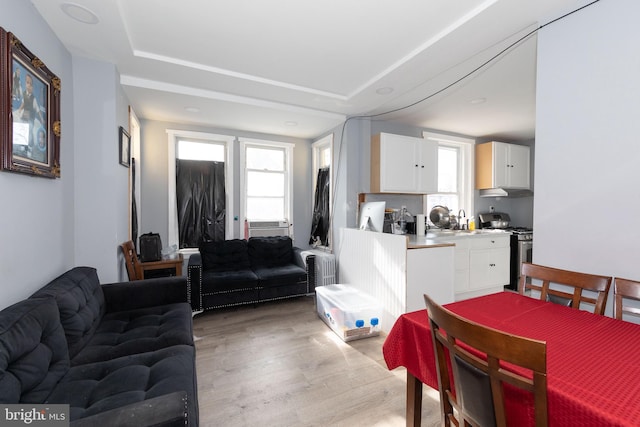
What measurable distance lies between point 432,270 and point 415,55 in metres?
2.02

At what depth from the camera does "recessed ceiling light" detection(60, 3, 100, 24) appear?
1794 mm

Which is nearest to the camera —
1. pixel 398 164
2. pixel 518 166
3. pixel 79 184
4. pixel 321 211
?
pixel 79 184

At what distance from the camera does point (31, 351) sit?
1274mm

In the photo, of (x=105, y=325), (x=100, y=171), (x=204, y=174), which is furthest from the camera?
(x=204, y=174)

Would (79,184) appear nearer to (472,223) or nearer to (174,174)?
(174,174)

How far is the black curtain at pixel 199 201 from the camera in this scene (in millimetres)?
4070

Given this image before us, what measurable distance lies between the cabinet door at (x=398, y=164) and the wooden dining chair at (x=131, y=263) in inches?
117

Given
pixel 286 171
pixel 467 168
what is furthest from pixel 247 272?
pixel 467 168

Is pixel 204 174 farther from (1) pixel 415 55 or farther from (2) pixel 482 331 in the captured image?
(2) pixel 482 331

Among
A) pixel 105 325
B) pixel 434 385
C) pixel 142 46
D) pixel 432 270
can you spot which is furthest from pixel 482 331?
pixel 142 46

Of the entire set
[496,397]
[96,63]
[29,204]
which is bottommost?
[496,397]

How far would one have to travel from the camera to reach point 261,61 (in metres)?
2.56

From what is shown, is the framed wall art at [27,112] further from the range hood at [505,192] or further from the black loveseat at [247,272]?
the range hood at [505,192]

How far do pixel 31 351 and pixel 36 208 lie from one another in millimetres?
1016
